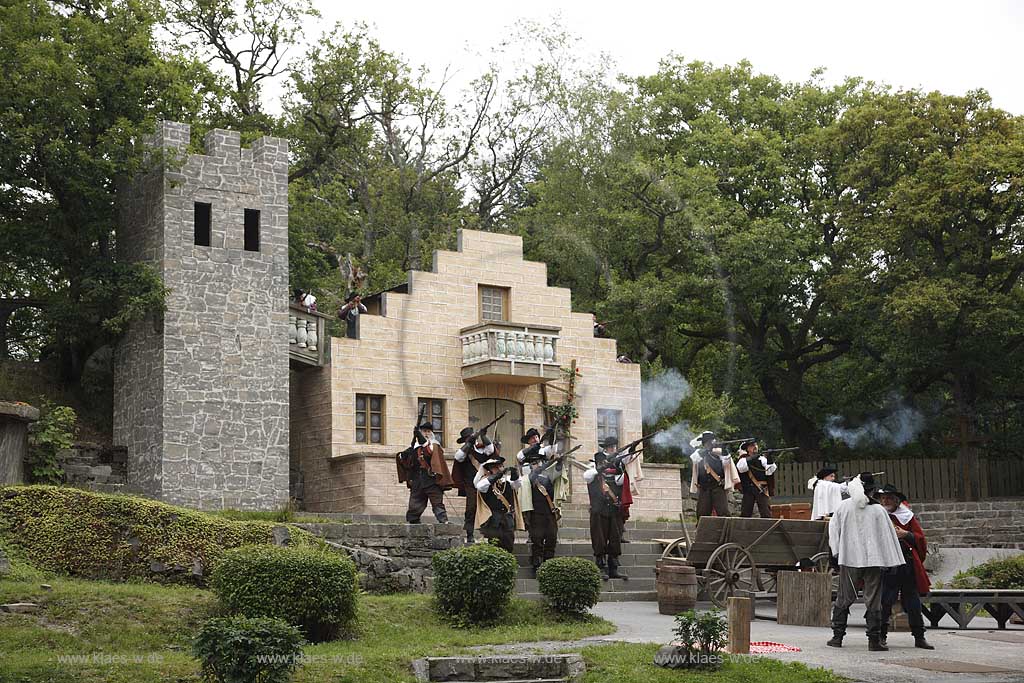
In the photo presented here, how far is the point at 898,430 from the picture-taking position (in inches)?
1558

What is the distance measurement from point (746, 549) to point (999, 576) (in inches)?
239

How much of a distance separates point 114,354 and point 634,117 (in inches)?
695

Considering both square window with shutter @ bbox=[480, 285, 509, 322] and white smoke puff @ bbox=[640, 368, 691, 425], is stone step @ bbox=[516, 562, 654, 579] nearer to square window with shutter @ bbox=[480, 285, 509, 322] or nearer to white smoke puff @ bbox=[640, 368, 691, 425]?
square window with shutter @ bbox=[480, 285, 509, 322]

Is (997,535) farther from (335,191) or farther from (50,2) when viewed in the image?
(50,2)

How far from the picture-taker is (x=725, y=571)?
19.5m

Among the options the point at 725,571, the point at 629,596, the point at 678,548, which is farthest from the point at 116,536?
the point at 678,548

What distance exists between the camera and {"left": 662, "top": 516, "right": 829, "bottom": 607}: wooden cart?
1948 cm

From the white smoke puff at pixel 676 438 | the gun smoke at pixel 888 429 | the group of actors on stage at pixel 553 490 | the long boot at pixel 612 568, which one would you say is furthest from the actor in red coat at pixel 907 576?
the gun smoke at pixel 888 429

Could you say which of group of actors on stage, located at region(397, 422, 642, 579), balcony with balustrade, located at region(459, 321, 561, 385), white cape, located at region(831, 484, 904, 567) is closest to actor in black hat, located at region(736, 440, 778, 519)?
group of actors on stage, located at region(397, 422, 642, 579)

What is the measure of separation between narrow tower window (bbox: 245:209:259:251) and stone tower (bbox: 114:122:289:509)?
0.02m

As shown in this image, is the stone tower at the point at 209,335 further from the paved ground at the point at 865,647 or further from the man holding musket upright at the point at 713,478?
the paved ground at the point at 865,647

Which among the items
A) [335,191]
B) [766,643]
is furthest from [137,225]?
[766,643]

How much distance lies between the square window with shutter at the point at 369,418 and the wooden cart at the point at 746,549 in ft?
36.7

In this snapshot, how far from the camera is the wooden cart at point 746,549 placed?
19.5 metres
